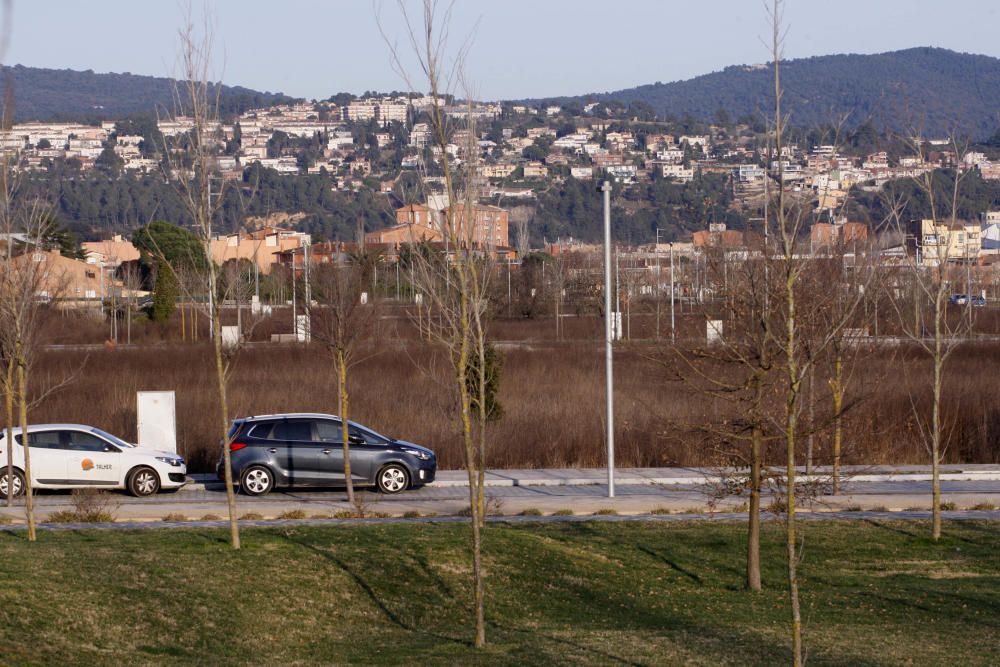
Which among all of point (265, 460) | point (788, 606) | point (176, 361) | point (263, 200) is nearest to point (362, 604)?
point (788, 606)

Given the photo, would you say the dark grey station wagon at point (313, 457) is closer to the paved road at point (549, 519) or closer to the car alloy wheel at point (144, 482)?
the car alloy wheel at point (144, 482)

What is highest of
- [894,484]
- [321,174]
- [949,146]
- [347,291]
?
[321,174]

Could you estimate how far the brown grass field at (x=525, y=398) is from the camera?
1064 inches

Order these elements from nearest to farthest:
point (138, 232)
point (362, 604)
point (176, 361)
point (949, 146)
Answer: point (362, 604), point (949, 146), point (176, 361), point (138, 232)

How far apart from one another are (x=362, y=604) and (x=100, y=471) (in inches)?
411

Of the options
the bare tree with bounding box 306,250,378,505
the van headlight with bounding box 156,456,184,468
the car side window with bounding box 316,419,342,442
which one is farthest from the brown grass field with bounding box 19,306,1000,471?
the van headlight with bounding box 156,456,184,468

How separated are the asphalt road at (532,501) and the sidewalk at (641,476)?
24 cm

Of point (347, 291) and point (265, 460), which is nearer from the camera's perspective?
point (265, 460)

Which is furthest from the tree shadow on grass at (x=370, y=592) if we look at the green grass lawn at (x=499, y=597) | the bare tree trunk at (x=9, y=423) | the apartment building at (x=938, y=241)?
the apartment building at (x=938, y=241)

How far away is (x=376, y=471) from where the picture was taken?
22.3m

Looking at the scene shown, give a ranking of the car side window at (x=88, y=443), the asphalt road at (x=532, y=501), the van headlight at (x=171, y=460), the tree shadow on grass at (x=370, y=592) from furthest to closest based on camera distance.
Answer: the van headlight at (x=171, y=460) → the car side window at (x=88, y=443) → the asphalt road at (x=532, y=501) → the tree shadow on grass at (x=370, y=592)

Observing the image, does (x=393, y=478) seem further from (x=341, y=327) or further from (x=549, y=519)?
(x=549, y=519)

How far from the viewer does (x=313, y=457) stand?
866 inches

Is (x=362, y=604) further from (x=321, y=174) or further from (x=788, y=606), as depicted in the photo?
(x=321, y=174)
